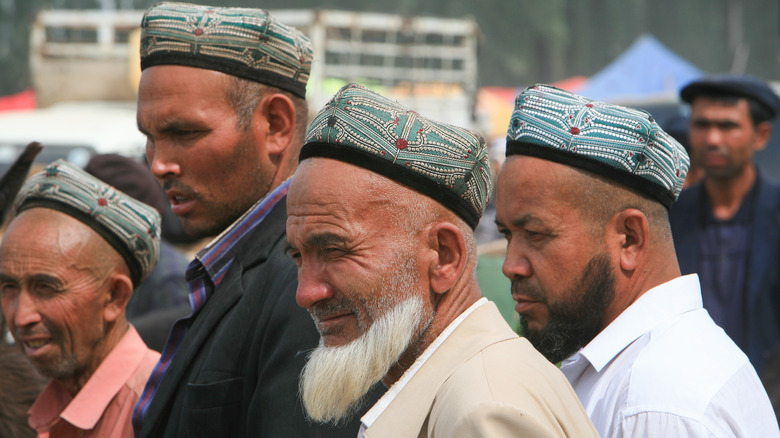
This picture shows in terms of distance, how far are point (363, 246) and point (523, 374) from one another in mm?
461

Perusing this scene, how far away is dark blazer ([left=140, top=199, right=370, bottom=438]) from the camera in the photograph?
1950 millimetres

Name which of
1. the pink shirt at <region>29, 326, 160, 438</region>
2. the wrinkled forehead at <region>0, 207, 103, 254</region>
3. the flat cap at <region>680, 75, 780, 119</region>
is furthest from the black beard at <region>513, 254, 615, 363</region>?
the flat cap at <region>680, 75, 780, 119</region>

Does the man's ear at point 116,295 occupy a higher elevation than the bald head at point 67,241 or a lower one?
lower

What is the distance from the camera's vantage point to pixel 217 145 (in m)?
2.52

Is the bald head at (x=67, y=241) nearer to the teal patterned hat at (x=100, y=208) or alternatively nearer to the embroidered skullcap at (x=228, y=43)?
the teal patterned hat at (x=100, y=208)

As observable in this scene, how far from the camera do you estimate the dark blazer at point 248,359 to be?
76.8 inches

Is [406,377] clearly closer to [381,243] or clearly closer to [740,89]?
[381,243]

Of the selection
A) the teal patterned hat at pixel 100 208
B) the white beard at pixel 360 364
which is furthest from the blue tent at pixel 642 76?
the white beard at pixel 360 364

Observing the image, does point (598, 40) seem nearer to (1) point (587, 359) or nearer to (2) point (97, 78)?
(2) point (97, 78)

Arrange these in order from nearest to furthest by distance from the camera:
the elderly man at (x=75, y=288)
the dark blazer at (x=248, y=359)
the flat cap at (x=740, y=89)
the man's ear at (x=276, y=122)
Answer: the dark blazer at (x=248, y=359)
the man's ear at (x=276, y=122)
the elderly man at (x=75, y=288)
the flat cap at (x=740, y=89)

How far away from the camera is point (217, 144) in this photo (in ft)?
8.26

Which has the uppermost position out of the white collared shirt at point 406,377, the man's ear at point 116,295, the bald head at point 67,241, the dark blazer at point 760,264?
the white collared shirt at point 406,377

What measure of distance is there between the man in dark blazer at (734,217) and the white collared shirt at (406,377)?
11.3 ft

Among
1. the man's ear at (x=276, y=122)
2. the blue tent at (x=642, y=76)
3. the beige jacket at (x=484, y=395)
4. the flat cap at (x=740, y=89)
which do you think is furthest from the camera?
the blue tent at (x=642, y=76)
